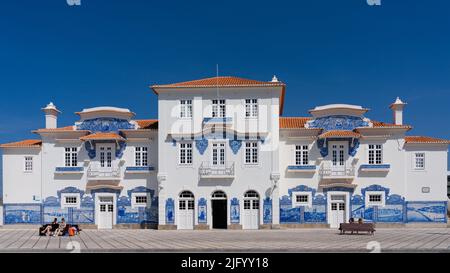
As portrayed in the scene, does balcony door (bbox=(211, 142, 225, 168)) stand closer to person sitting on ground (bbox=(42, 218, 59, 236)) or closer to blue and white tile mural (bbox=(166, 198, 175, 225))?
blue and white tile mural (bbox=(166, 198, 175, 225))

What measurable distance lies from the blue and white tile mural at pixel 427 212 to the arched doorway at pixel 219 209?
1219cm

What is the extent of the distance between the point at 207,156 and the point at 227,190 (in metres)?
2.58

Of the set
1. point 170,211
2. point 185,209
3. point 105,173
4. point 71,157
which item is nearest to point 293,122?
point 185,209

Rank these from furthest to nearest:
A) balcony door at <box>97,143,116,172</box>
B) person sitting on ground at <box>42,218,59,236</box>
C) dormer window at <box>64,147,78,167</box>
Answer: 1. dormer window at <box>64,147,78,167</box>
2. balcony door at <box>97,143,116,172</box>
3. person sitting on ground at <box>42,218,59,236</box>

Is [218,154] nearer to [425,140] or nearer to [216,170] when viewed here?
[216,170]

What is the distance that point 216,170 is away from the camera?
32469mm

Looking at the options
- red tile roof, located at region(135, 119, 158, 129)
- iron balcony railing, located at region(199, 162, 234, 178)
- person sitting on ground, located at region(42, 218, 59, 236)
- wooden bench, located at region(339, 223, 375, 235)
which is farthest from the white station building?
person sitting on ground, located at region(42, 218, 59, 236)

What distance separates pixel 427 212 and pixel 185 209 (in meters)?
16.1

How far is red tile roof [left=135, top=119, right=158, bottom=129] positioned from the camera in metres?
35.2

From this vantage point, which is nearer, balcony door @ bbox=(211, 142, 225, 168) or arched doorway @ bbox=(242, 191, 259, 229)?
arched doorway @ bbox=(242, 191, 259, 229)

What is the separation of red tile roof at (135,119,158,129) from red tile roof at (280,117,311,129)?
893 centimetres

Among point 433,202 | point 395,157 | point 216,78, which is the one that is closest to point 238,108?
point 216,78

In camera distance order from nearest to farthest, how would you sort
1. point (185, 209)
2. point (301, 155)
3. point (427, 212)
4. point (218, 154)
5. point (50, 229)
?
point (50, 229), point (218, 154), point (185, 209), point (427, 212), point (301, 155)
